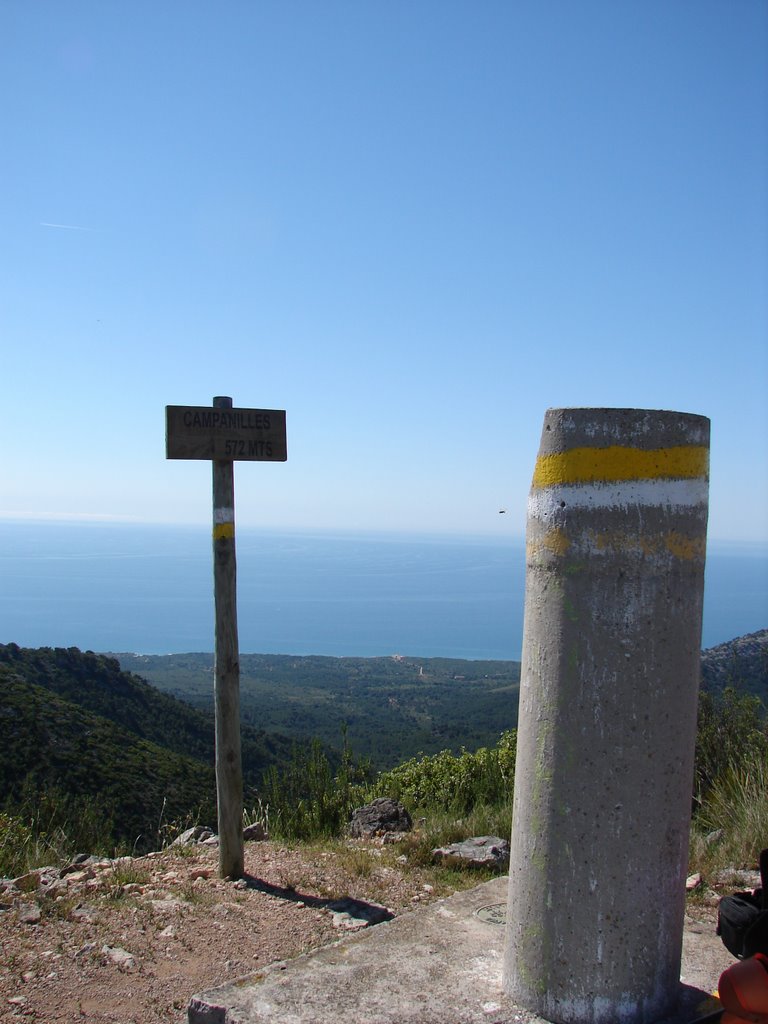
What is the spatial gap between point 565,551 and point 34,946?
10.7 ft

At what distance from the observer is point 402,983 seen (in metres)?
2.62

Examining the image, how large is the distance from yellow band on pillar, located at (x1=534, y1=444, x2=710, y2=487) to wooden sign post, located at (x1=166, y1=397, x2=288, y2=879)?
2.84 meters

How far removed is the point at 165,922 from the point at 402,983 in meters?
1.94

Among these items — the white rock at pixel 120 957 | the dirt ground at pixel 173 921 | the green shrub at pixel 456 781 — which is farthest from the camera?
the green shrub at pixel 456 781

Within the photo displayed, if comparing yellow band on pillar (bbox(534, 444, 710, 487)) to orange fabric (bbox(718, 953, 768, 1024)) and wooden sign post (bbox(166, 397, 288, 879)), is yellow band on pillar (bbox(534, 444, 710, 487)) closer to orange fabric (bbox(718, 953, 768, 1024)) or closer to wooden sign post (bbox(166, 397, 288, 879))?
orange fabric (bbox(718, 953, 768, 1024))

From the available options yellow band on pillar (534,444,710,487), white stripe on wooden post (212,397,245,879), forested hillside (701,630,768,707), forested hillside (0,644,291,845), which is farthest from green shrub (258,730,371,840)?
yellow band on pillar (534,444,710,487)

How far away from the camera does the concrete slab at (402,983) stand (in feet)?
7.96

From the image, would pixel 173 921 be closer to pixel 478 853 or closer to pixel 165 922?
pixel 165 922

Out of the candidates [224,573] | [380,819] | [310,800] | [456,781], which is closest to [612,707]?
[224,573]

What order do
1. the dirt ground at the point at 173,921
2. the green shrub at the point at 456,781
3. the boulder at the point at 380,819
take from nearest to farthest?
the dirt ground at the point at 173,921 → the boulder at the point at 380,819 → the green shrub at the point at 456,781

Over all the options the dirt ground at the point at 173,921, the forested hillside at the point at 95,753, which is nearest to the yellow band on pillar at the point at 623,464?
the dirt ground at the point at 173,921

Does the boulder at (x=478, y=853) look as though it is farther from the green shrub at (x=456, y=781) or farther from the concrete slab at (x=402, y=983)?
the concrete slab at (x=402, y=983)

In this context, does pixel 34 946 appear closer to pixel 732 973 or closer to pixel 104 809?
pixel 732 973

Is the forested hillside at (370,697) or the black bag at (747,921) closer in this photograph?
the black bag at (747,921)
